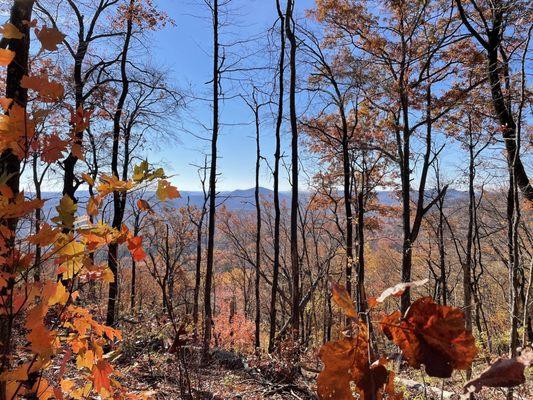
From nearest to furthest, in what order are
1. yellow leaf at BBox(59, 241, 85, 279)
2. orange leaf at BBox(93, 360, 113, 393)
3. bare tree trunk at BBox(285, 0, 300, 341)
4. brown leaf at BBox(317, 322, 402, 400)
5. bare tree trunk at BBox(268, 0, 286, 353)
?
brown leaf at BBox(317, 322, 402, 400), yellow leaf at BBox(59, 241, 85, 279), orange leaf at BBox(93, 360, 113, 393), bare tree trunk at BBox(285, 0, 300, 341), bare tree trunk at BBox(268, 0, 286, 353)

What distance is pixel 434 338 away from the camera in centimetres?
57

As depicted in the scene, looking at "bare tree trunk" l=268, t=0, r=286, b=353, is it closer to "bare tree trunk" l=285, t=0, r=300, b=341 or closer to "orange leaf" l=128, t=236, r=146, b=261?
"bare tree trunk" l=285, t=0, r=300, b=341

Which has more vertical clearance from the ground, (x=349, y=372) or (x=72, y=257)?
(x=72, y=257)

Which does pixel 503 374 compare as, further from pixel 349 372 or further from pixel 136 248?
pixel 136 248

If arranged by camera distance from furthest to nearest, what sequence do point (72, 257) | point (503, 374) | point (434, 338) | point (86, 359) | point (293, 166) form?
point (293, 166), point (86, 359), point (72, 257), point (434, 338), point (503, 374)

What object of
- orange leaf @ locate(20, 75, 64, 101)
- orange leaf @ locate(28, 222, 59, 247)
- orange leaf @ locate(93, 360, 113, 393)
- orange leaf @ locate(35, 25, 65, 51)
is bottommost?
orange leaf @ locate(93, 360, 113, 393)

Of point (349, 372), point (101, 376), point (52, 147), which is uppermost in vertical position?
point (52, 147)

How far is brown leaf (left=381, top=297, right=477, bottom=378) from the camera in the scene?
54cm

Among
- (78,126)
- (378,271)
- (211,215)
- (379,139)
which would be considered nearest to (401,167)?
(379,139)

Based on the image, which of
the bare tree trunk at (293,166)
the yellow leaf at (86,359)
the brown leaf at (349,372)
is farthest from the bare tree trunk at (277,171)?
the brown leaf at (349,372)

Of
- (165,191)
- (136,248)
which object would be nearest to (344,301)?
(165,191)

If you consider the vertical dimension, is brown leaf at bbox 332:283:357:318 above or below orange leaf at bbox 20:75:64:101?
below

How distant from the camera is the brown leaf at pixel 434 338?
0.54 m

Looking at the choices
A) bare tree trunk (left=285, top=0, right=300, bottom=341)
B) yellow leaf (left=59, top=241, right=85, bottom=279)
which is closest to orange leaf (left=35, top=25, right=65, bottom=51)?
yellow leaf (left=59, top=241, right=85, bottom=279)
